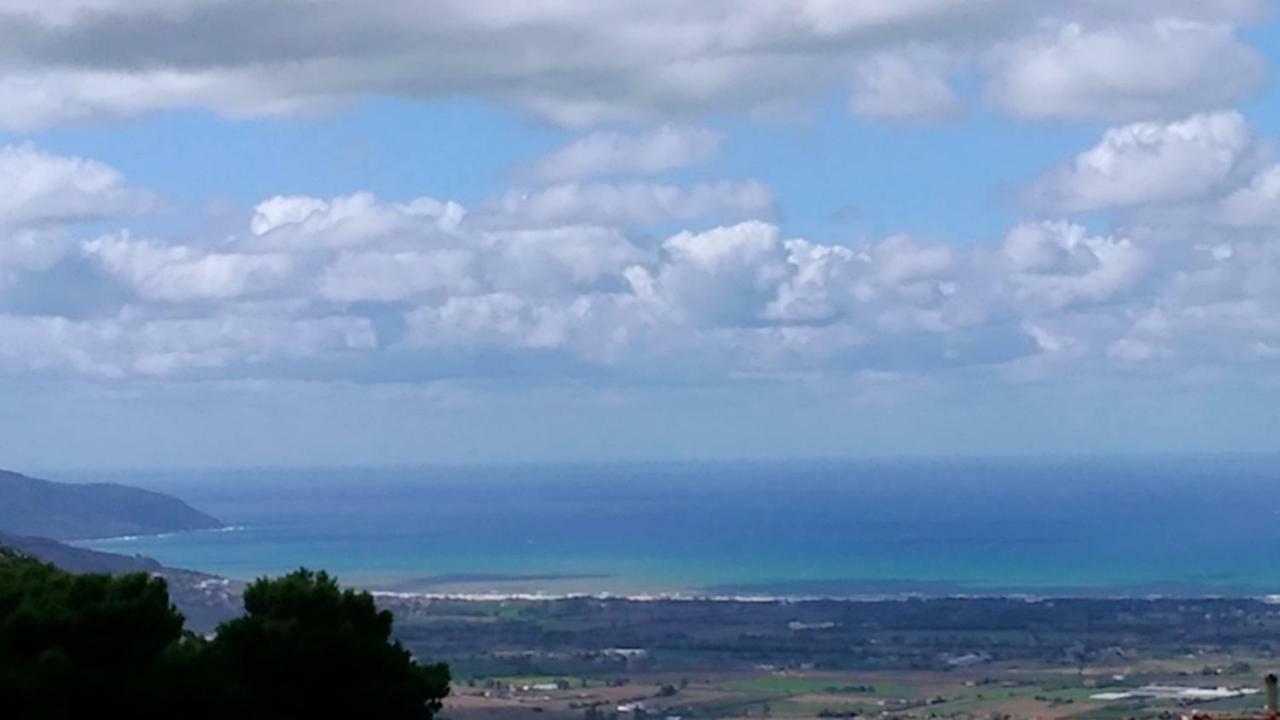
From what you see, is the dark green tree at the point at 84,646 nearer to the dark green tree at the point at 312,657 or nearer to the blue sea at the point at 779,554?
the dark green tree at the point at 312,657

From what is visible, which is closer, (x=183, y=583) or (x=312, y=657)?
(x=312, y=657)

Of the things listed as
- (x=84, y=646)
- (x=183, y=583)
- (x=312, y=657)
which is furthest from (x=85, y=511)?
(x=84, y=646)

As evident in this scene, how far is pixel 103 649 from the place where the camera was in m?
20.8

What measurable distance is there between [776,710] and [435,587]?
56.0 meters

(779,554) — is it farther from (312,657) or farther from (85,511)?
(312,657)

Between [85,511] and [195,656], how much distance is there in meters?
120

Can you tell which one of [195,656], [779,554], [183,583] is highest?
[779,554]

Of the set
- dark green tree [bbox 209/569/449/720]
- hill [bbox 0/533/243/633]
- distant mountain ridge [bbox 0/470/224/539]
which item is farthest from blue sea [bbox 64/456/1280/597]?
dark green tree [bbox 209/569/449/720]

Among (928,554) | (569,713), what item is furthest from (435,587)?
(569,713)

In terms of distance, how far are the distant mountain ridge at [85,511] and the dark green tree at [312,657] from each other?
283 feet

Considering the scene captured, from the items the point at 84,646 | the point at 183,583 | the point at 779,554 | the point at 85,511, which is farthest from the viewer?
the point at 779,554

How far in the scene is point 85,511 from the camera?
138 metres

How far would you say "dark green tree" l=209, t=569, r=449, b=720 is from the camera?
72.1ft

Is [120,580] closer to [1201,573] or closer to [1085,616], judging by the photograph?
[1085,616]
